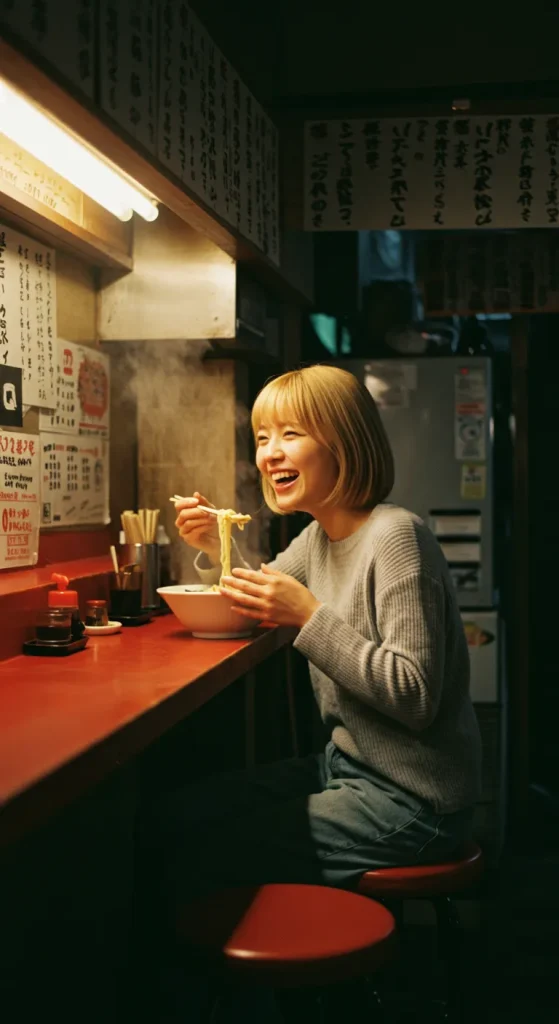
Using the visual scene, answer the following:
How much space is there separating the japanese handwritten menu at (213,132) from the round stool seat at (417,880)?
1755mm

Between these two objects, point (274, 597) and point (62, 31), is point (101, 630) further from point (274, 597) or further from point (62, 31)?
point (62, 31)

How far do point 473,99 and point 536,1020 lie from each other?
325cm

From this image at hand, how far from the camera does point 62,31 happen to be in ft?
6.52

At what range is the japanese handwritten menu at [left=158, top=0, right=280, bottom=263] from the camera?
270 centimetres

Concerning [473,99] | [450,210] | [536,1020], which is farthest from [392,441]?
[536,1020]

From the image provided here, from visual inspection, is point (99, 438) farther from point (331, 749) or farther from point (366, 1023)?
point (366, 1023)

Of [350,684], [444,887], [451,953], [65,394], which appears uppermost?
[65,394]

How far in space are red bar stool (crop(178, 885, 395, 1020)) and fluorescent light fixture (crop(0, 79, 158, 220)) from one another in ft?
5.31

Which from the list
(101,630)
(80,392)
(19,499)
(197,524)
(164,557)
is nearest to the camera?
(101,630)

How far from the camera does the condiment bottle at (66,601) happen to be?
8.82 feet

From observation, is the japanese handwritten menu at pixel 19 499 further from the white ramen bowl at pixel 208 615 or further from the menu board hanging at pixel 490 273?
the menu board hanging at pixel 490 273

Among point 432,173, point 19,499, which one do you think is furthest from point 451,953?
point 432,173

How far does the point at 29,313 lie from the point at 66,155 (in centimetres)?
70

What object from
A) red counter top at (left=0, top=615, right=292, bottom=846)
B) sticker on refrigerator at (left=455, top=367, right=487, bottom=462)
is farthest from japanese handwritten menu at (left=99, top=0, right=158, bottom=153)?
sticker on refrigerator at (left=455, top=367, right=487, bottom=462)
